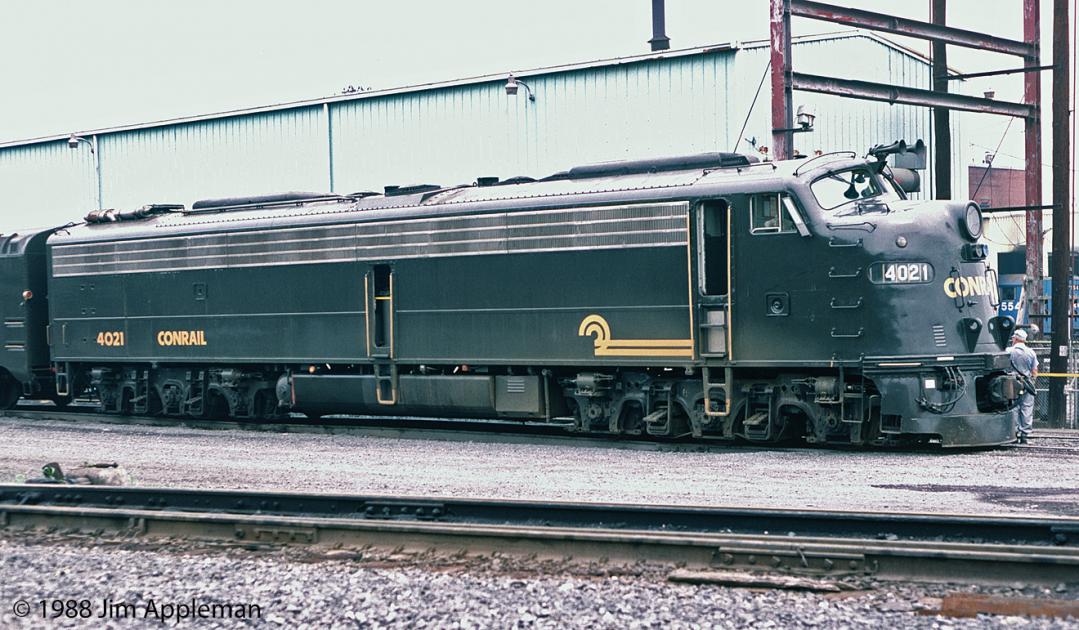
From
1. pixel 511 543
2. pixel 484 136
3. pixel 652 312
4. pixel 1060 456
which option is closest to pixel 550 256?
pixel 652 312

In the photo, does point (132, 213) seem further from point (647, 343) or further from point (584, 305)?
point (647, 343)

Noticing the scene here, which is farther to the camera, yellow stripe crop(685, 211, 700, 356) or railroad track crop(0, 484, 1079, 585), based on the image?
yellow stripe crop(685, 211, 700, 356)

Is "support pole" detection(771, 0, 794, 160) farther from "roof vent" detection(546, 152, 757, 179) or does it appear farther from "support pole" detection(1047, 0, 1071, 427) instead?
"roof vent" detection(546, 152, 757, 179)

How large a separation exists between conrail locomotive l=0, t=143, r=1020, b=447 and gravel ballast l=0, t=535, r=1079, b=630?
7.09 meters

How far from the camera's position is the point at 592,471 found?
13227 mm

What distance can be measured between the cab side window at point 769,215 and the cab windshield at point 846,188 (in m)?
A: 0.43

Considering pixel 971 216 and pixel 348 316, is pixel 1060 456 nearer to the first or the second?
pixel 971 216

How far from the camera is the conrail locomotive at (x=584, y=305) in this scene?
14133 millimetres

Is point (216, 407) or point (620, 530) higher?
point (620, 530)

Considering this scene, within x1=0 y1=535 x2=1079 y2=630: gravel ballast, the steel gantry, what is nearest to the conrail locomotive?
the steel gantry

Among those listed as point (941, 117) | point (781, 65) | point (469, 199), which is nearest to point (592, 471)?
point (469, 199)

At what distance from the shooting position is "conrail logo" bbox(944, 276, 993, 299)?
1419cm

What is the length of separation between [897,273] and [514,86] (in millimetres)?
17316

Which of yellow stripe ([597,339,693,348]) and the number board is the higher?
the number board
